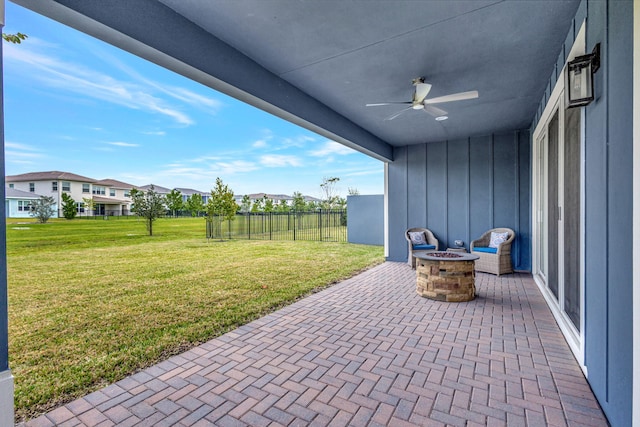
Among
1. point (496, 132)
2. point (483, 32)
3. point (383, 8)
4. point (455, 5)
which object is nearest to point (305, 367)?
point (383, 8)

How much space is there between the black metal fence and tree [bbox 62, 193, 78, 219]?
4819mm

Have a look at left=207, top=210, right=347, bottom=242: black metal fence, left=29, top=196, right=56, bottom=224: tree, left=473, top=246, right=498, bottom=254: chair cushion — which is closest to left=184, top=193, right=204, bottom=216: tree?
left=207, top=210, right=347, bottom=242: black metal fence

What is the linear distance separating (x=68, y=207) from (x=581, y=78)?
14.3 metres

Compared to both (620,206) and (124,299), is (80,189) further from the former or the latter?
(620,206)

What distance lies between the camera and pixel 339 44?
2775mm

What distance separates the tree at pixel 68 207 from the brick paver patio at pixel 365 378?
1151cm

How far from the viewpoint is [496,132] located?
607 cm

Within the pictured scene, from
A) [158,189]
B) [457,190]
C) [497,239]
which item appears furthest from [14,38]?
[158,189]

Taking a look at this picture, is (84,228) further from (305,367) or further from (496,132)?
(496,132)

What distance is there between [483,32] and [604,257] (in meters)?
2.10

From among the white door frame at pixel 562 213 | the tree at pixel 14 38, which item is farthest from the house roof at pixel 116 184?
the white door frame at pixel 562 213

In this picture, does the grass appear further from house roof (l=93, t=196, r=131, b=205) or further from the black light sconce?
house roof (l=93, t=196, r=131, b=205)

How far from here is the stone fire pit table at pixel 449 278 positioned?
398 centimetres

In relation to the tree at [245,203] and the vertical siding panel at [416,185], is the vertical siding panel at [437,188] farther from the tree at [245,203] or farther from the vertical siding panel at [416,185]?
the tree at [245,203]
